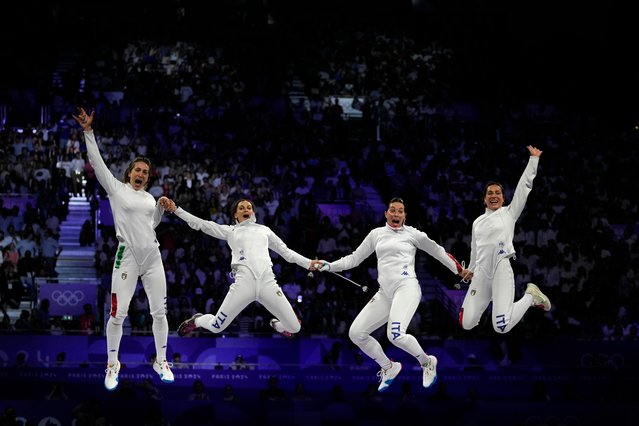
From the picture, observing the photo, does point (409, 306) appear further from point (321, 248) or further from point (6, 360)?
point (6, 360)

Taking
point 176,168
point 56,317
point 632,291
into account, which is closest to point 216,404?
point 56,317

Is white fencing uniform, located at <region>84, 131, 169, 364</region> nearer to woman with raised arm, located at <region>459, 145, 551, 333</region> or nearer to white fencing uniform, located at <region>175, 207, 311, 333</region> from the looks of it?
white fencing uniform, located at <region>175, 207, 311, 333</region>

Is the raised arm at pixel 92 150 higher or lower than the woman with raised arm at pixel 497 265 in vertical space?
higher

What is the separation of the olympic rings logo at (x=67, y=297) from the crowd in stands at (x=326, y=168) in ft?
1.87

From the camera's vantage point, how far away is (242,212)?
516 inches

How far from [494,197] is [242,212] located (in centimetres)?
366

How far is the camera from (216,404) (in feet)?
55.6

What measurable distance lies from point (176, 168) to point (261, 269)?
35.6ft

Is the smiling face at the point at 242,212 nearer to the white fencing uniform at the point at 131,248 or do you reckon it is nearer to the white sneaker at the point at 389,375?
the white fencing uniform at the point at 131,248

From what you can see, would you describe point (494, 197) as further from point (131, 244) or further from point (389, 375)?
point (131, 244)

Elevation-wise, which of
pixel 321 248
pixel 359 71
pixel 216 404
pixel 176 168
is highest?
pixel 359 71

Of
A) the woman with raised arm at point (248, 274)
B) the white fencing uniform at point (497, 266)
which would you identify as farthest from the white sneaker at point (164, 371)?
the white fencing uniform at point (497, 266)

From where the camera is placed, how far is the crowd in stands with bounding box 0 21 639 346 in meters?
19.5

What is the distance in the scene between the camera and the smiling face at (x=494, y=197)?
12.8 m
